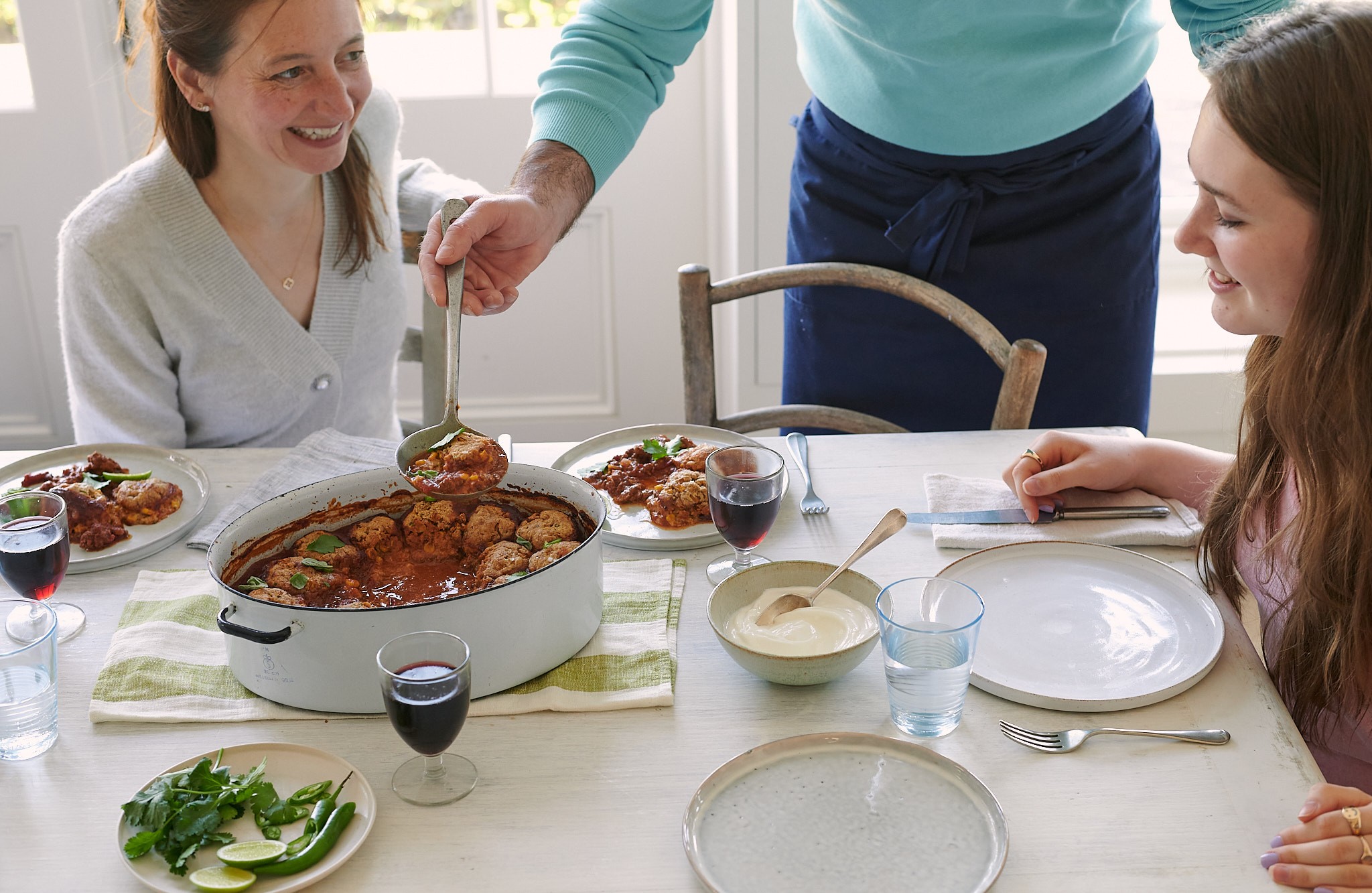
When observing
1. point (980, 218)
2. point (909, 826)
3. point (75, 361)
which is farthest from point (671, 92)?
point (909, 826)

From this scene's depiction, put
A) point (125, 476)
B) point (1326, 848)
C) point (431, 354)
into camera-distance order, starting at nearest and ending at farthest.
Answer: point (1326, 848)
point (125, 476)
point (431, 354)

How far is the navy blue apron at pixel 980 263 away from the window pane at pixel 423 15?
5.06 ft

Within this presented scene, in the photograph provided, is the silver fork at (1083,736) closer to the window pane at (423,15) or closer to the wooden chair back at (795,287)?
the wooden chair back at (795,287)

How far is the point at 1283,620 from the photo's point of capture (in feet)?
4.17

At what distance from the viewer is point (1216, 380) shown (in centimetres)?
323

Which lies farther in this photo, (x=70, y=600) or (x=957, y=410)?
(x=957, y=410)

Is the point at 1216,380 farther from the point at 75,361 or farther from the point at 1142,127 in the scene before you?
the point at 75,361

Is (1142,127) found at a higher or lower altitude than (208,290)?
higher

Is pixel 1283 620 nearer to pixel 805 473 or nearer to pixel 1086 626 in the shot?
pixel 1086 626

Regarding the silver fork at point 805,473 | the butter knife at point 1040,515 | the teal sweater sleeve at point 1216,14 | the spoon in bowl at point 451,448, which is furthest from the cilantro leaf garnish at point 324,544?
the teal sweater sleeve at point 1216,14

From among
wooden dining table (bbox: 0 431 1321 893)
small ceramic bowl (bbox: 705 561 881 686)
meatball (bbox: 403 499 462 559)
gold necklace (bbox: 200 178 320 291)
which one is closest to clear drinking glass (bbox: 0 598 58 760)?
wooden dining table (bbox: 0 431 1321 893)

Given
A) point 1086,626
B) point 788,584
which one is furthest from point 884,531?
point 1086,626

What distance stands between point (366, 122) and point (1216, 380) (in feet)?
7.85

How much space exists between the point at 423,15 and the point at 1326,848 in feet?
10.1
